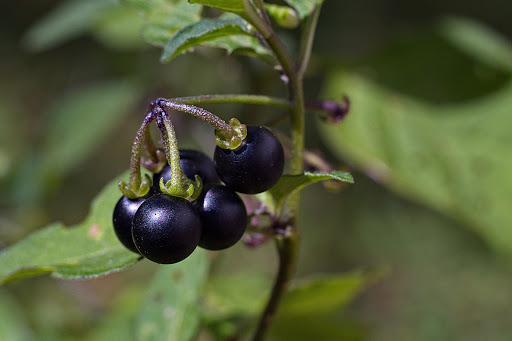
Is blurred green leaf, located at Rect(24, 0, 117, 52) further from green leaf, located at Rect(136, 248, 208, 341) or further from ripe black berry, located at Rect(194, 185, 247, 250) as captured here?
ripe black berry, located at Rect(194, 185, 247, 250)

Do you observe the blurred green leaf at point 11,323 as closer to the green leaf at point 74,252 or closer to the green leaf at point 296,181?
the green leaf at point 74,252

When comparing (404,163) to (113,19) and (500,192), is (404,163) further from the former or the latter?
(113,19)

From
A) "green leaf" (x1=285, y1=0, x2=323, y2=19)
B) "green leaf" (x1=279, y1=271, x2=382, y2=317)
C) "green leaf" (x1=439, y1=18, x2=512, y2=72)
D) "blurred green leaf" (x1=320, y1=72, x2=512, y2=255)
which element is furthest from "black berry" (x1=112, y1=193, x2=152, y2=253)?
"green leaf" (x1=439, y1=18, x2=512, y2=72)

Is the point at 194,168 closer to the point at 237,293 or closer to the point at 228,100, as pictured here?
the point at 228,100

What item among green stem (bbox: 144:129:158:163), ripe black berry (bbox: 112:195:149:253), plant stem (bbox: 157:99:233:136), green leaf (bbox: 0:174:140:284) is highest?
plant stem (bbox: 157:99:233:136)

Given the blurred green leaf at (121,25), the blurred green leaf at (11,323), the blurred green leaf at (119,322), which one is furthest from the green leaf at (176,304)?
the blurred green leaf at (121,25)

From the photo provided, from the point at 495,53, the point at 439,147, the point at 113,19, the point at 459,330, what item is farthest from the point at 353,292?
the point at 459,330
